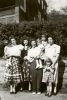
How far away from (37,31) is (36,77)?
63 cm

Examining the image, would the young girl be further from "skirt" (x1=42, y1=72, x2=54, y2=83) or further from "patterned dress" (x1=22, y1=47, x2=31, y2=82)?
"patterned dress" (x1=22, y1=47, x2=31, y2=82)

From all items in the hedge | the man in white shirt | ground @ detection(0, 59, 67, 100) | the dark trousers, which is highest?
the hedge

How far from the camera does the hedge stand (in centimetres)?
335

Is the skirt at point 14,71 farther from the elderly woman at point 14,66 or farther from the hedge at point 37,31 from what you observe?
the hedge at point 37,31

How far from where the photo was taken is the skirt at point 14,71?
10.2ft

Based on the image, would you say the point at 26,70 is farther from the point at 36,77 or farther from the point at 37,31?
the point at 37,31

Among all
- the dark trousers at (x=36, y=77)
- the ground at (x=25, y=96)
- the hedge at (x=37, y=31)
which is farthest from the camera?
the hedge at (x=37, y=31)

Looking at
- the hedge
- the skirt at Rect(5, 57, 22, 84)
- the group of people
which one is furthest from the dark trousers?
the hedge

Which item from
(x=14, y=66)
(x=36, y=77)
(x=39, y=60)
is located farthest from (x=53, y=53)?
(x=14, y=66)

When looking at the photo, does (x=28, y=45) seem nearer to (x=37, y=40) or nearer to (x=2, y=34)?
(x=37, y=40)

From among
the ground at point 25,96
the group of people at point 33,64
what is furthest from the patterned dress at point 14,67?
the ground at point 25,96

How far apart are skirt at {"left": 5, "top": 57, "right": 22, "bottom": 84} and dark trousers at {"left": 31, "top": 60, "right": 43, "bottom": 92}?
5.5 inches

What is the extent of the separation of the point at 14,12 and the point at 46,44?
102 centimetres

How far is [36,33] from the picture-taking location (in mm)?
3459
